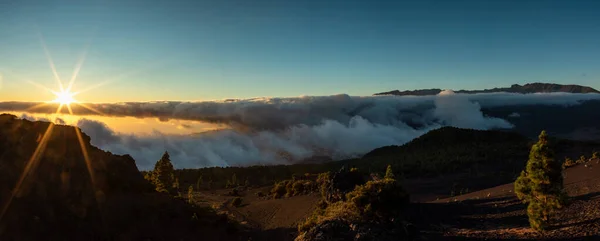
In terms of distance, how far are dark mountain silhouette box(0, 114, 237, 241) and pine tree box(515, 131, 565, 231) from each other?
76.3 feet

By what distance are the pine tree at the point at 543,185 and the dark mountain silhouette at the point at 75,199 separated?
23249 mm

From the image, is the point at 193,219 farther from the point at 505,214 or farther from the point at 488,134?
the point at 488,134

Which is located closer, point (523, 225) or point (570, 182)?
point (523, 225)

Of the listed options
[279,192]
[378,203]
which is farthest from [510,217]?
[279,192]

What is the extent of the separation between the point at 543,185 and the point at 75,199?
103ft

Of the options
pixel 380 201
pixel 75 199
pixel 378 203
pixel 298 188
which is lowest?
pixel 298 188

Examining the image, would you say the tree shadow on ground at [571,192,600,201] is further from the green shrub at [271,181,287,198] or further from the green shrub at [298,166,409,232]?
the green shrub at [271,181,287,198]

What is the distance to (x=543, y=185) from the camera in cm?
2330

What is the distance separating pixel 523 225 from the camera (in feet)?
88.2

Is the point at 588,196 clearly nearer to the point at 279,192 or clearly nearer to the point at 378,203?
the point at 378,203

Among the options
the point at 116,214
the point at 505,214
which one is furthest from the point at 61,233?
the point at 505,214

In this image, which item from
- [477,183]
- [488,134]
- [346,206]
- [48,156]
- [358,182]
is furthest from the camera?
[488,134]

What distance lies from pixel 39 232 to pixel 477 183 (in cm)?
7341

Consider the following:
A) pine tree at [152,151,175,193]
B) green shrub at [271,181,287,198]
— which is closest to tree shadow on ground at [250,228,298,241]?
pine tree at [152,151,175,193]
